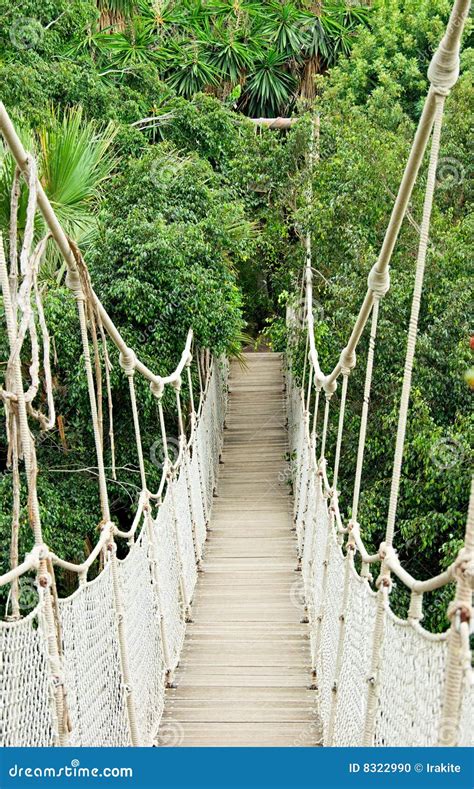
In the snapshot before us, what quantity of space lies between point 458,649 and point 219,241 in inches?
203

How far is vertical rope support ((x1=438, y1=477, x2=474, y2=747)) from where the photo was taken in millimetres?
1475

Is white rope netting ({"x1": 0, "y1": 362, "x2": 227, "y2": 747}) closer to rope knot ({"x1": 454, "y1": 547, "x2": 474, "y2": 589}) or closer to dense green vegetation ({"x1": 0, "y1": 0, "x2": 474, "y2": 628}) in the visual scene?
rope knot ({"x1": 454, "y1": 547, "x2": 474, "y2": 589})

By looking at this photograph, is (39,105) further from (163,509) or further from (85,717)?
(85,717)

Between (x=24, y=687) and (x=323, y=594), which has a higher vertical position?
(x=24, y=687)

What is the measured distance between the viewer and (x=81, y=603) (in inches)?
94.9

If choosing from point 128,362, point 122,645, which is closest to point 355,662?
point 122,645

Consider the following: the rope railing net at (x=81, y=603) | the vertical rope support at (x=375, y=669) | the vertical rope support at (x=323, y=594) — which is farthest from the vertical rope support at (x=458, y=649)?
the vertical rope support at (x=323, y=594)

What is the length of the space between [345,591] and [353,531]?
180 mm

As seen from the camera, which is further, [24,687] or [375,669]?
[375,669]

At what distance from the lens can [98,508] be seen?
5977 millimetres

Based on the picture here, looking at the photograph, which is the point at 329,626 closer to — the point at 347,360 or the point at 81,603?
the point at 347,360

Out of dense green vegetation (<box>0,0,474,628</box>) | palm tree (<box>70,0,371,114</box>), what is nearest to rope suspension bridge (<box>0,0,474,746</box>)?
dense green vegetation (<box>0,0,474,628</box>)

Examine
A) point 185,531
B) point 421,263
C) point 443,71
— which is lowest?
point 185,531

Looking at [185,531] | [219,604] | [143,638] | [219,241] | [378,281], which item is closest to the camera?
[378,281]
